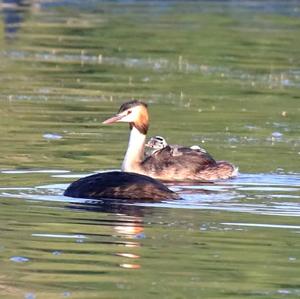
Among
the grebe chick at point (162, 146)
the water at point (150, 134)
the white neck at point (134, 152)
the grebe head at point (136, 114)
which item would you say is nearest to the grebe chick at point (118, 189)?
the water at point (150, 134)

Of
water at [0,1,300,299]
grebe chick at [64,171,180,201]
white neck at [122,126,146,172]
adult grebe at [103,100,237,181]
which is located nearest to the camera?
water at [0,1,300,299]

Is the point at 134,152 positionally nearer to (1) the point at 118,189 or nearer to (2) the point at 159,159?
(2) the point at 159,159

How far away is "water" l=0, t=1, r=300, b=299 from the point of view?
10.6 m

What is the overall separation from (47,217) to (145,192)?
1485 millimetres

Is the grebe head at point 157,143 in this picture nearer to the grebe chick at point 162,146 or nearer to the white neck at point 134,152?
the grebe chick at point 162,146

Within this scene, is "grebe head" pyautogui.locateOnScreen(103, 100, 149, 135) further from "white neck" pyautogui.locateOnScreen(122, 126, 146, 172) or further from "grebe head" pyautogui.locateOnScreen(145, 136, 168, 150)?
"grebe head" pyautogui.locateOnScreen(145, 136, 168, 150)

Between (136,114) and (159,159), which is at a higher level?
(136,114)

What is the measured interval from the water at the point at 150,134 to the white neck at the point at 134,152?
10.1 inches

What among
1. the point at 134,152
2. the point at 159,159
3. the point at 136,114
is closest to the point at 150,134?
the point at 159,159

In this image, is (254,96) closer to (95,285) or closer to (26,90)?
(26,90)

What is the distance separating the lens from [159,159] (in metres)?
17.0

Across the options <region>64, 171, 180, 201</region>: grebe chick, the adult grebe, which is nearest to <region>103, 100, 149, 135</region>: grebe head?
the adult grebe

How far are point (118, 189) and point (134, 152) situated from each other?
8.11ft

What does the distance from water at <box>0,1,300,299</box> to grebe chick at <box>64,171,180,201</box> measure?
173 millimetres
